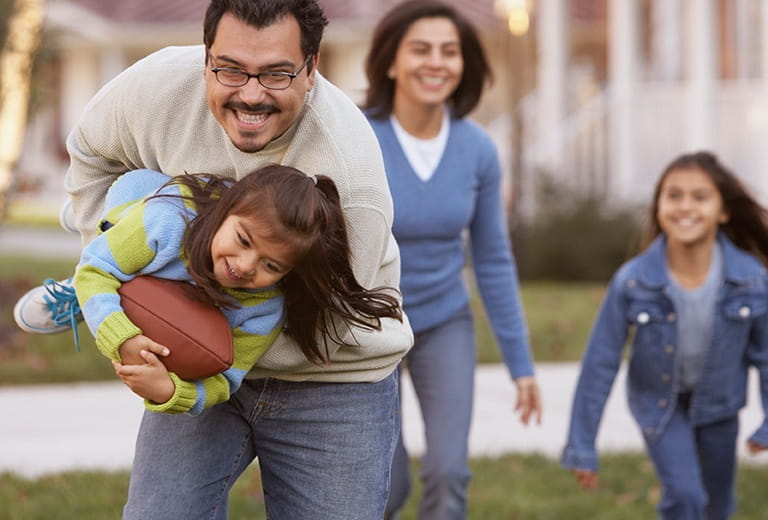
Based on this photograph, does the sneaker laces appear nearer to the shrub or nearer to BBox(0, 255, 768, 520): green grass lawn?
BBox(0, 255, 768, 520): green grass lawn

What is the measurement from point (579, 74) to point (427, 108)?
71.5 feet

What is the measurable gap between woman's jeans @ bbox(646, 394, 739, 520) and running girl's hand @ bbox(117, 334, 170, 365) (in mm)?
2377

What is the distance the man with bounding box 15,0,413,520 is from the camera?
2.87 metres

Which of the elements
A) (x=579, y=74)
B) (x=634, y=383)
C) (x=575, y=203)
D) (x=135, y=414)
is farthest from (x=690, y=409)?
(x=579, y=74)

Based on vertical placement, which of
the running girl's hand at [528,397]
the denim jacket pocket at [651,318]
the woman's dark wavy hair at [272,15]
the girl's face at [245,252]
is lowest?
the running girl's hand at [528,397]

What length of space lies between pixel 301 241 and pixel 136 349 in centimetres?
42

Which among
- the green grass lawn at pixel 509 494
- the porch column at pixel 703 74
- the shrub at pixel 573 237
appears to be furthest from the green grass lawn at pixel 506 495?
the porch column at pixel 703 74

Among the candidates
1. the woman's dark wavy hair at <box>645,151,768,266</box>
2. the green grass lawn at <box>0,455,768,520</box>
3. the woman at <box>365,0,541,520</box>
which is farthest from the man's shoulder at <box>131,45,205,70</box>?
the green grass lawn at <box>0,455,768,520</box>

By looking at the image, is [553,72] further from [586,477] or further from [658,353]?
[586,477]

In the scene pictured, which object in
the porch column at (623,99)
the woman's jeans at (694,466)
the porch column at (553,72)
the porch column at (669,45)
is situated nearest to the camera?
the woman's jeans at (694,466)

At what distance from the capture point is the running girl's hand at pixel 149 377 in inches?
110

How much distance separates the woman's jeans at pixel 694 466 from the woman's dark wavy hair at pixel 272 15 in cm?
236

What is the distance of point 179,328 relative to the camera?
2857 millimetres

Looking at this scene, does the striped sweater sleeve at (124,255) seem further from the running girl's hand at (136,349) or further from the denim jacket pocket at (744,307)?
the denim jacket pocket at (744,307)
